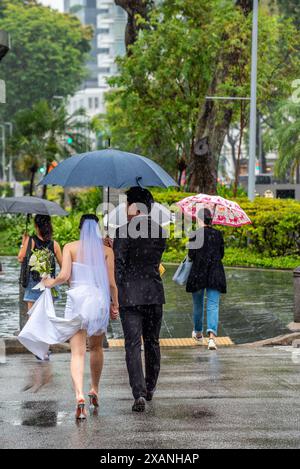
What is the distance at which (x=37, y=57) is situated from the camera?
89688 mm

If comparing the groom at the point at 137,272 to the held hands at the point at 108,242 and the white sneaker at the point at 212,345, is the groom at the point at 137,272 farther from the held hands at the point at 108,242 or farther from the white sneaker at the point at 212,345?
the white sneaker at the point at 212,345

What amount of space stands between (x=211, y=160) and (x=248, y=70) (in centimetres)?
408

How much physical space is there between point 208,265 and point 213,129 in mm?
20517

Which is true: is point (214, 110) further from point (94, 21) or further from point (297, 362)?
point (94, 21)

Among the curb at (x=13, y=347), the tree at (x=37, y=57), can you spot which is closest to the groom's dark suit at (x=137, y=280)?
the curb at (x=13, y=347)

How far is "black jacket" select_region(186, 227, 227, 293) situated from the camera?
13781mm

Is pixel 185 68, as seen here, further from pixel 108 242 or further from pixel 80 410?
pixel 80 410

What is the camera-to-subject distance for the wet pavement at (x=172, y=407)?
311 inches

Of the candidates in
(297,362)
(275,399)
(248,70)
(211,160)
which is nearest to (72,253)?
(275,399)

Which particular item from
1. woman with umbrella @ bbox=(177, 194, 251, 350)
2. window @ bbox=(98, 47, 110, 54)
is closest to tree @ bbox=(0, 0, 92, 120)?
woman with umbrella @ bbox=(177, 194, 251, 350)

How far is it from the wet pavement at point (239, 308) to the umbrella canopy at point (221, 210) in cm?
146

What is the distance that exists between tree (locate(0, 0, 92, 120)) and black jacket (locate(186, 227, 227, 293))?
7487cm

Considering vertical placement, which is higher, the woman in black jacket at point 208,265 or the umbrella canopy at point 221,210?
the umbrella canopy at point 221,210
